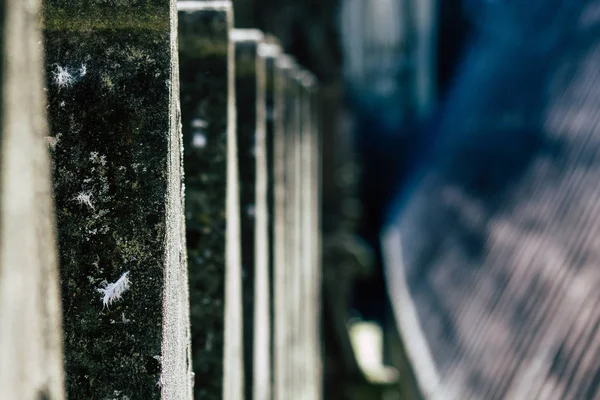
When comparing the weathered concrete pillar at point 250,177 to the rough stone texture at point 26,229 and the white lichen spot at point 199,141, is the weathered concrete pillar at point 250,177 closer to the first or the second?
the white lichen spot at point 199,141

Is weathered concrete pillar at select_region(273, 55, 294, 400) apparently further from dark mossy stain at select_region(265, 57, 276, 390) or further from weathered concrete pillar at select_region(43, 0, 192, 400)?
weathered concrete pillar at select_region(43, 0, 192, 400)

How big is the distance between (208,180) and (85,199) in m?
1.33

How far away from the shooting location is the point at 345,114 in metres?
16.4

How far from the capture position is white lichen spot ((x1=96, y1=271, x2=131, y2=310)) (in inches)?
70.6

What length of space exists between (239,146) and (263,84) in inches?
26.1

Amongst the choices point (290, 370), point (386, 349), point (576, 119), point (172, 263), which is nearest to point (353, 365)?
point (386, 349)

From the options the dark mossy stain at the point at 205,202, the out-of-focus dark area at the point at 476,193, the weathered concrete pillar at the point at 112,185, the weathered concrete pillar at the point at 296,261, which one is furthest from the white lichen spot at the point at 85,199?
the weathered concrete pillar at the point at 296,261

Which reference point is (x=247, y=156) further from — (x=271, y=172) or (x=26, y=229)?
(x=26, y=229)

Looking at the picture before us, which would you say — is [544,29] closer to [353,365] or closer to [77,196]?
[353,365]

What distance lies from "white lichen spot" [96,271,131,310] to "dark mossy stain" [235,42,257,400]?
217 centimetres

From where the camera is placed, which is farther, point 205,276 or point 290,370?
point 290,370

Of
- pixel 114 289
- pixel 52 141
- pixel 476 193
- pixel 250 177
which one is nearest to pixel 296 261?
pixel 476 193

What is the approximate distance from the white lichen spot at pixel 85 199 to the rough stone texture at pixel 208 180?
4.27 ft

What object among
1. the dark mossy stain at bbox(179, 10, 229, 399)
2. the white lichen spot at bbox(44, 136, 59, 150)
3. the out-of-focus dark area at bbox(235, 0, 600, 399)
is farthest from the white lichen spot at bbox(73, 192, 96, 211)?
the out-of-focus dark area at bbox(235, 0, 600, 399)
